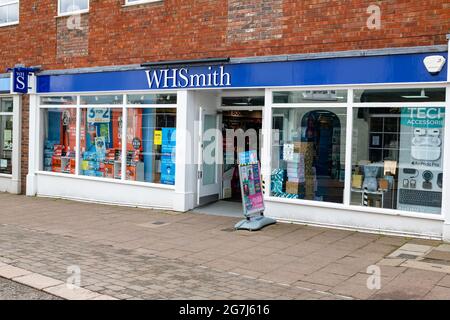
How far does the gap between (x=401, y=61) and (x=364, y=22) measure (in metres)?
1.02

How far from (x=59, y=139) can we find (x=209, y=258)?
27.7 ft

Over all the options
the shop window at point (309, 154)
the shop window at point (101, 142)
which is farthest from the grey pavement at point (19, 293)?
the shop window at point (101, 142)

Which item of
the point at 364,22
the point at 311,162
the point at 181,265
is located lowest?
the point at 181,265

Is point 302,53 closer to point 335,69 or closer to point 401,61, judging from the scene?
point 335,69

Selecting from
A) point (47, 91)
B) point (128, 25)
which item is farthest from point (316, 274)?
point (47, 91)

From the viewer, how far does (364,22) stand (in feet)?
31.3

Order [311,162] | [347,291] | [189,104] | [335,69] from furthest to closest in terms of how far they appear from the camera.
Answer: [189,104] → [311,162] → [335,69] → [347,291]

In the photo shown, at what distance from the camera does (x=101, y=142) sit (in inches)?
543

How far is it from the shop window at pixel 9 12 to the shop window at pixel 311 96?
8997 millimetres

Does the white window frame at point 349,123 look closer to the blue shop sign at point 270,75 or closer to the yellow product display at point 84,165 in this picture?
the blue shop sign at point 270,75

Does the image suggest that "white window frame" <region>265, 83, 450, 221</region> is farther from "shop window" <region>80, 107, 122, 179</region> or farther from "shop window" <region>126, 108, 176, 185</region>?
"shop window" <region>80, 107, 122, 179</region>

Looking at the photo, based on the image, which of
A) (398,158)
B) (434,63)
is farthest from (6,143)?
(434,63)

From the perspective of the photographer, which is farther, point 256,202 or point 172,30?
point 172,30

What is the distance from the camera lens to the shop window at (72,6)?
1396cm
